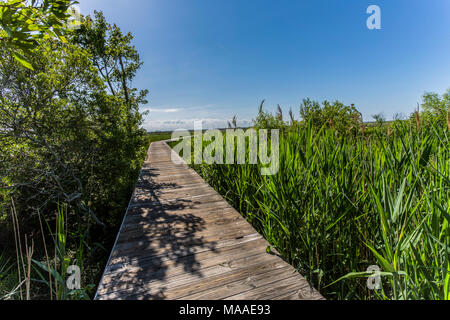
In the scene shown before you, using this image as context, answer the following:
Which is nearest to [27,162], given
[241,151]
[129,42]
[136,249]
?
[136,249]

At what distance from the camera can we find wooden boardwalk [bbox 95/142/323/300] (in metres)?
1.69

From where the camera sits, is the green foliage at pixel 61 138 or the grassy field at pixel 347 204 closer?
the grassy field at pixel 347 204

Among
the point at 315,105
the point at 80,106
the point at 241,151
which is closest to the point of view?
the point at 80,106

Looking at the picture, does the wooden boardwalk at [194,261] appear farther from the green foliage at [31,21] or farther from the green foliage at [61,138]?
the green foliage at [31,21]

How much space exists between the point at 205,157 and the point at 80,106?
3131mm

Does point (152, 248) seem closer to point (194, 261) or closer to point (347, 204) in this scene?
point (194, 261)

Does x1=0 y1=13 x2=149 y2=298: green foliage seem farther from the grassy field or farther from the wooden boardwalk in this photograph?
the grassy field

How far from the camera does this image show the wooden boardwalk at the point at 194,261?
169 cm

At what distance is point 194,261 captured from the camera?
213cm

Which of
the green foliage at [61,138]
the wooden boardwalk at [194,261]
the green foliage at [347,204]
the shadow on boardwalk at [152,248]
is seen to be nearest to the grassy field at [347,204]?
the green foliage at [347,204]

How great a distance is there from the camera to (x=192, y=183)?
17.1ft

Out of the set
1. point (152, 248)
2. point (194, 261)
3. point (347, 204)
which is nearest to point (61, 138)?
point (152, 248)

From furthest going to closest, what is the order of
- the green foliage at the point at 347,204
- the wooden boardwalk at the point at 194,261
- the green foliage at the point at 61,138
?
the green foliage at the point at 61,138, the wooden boardwalk at the point at 194,261, the green foliage at the point at 347,204
